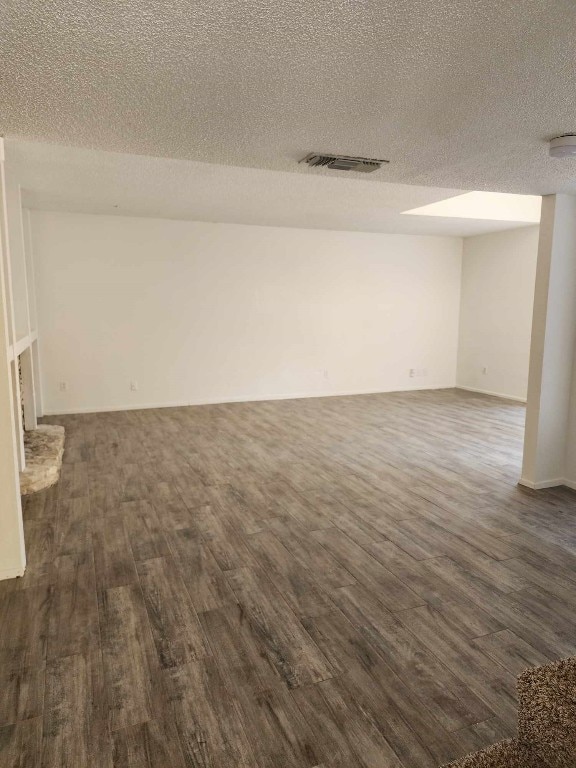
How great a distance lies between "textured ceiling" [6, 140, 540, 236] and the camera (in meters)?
3.82

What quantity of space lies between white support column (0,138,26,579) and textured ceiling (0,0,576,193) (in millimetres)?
802

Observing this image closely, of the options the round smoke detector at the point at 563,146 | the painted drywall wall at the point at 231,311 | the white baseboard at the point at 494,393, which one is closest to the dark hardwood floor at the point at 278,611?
the round smoke detector at the point at 563,146

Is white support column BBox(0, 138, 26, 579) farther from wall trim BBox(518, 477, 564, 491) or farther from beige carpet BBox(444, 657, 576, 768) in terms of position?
wall trim BBox(518, 477, 564, 491)

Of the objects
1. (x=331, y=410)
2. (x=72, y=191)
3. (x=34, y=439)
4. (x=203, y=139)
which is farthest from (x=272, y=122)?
(x=331, y=410)

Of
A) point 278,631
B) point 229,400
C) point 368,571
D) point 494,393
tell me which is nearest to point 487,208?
point 494,393

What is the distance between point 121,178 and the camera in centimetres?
433

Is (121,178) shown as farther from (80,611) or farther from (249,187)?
(80,611)

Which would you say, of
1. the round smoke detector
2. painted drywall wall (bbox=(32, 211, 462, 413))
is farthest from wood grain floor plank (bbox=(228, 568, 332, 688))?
painted drywall wall (bbox=(32, 211, 462, 413))

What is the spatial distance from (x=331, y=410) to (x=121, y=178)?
3.96 meters

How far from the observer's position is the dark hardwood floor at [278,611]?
5.72ft

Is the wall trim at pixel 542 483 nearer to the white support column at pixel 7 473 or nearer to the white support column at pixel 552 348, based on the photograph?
the white support column at pixel 552 348

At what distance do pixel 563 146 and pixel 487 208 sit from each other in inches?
172

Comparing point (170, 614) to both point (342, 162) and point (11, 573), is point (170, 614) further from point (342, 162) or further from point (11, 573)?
point (342, 162)

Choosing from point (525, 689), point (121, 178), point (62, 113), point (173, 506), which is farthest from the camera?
point (121, 178)
